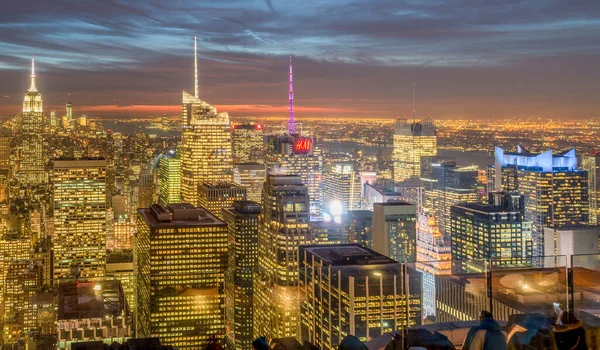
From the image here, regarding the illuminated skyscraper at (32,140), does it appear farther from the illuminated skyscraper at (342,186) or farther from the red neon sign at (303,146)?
the illuminated skyscraper at (342,186)

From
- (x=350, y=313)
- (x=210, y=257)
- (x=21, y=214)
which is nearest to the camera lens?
(x=350, y=313)

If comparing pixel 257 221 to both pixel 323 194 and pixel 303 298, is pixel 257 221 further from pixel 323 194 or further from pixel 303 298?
pixel 303 298

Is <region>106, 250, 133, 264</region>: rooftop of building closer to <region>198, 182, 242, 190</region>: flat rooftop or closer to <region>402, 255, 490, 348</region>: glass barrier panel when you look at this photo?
<region>198, 182, 242, 190</region>: flat rooftop

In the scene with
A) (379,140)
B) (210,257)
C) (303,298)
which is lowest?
(210,257)

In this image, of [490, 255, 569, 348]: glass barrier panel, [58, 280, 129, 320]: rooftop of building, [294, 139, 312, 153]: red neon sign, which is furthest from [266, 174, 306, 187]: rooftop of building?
[490, 255, 569, 348]: glass barrier panel

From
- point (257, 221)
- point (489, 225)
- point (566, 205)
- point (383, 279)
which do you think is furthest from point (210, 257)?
point (383, 279)

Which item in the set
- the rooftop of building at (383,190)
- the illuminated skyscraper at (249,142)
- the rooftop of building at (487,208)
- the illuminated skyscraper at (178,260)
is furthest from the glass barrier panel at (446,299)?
the illuminated skyscraper at (249,142)
